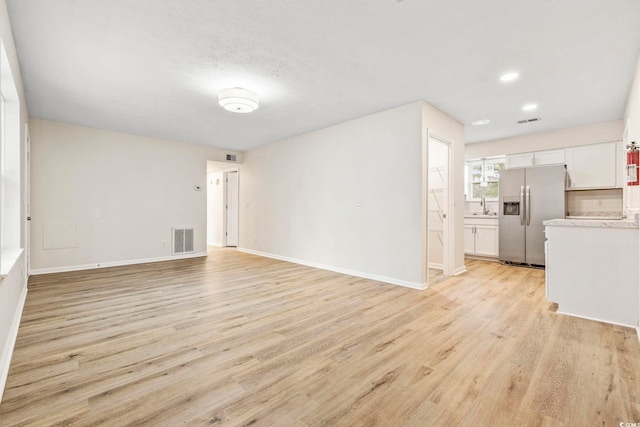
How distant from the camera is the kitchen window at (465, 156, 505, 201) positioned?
6531 mm

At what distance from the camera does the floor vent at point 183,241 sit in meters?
6.38

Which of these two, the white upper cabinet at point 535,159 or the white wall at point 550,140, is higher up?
the white wall at point 550,140

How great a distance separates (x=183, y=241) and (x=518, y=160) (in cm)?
741

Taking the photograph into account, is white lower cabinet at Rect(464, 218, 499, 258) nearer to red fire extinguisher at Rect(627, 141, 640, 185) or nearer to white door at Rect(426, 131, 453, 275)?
white door at Rect(426, 131, 453, 275)

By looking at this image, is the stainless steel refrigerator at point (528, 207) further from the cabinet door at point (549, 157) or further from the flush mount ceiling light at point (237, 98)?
the flush mount ceiling light at point (237, 98)

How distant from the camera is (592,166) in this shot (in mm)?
5094

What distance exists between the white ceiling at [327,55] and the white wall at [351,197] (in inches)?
22.6

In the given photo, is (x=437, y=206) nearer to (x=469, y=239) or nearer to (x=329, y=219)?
(x=469, y=239)

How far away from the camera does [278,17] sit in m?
2.29

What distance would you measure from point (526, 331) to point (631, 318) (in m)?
1.05

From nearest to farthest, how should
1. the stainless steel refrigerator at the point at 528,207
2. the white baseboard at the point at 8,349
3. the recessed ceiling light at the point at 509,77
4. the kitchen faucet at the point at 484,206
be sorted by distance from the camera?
the white baseboard at the point at 8,349
the recessed ceiling light at the point at 509,77
the stainless steel refrigerator at the point at 528,207
the kitchen faucet at the point at 484,206

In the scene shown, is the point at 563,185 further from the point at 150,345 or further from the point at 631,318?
the point at 150,345

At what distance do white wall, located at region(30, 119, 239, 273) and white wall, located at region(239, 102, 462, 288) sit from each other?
1.75 meters

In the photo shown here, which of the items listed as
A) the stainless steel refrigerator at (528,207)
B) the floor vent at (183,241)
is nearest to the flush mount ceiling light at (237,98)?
the floor vent at (183,241)
